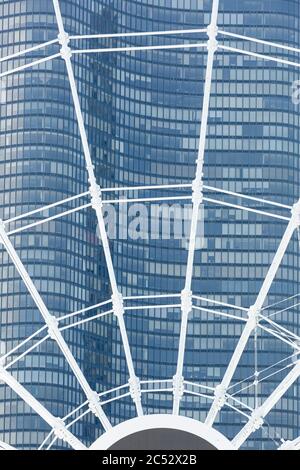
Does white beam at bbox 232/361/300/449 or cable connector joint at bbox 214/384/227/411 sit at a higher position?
cable connector joint at bbox 214/384/227/411

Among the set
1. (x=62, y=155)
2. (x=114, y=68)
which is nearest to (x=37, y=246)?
(x=62, y=155)

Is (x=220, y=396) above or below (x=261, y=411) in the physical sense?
above

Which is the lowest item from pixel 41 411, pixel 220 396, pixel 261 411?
pixel 41 411

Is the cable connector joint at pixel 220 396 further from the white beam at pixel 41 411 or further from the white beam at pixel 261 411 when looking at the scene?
the white beam at pixel 41 411

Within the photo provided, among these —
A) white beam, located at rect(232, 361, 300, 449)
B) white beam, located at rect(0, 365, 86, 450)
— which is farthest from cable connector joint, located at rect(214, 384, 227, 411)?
white beam, located at rect(0, 365, 86, 450)

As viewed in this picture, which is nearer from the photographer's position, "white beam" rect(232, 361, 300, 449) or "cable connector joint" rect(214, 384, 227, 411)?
"white beam" rect(232, 361, 300, 449)

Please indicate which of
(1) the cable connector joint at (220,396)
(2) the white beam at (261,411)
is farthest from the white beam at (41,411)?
(1) the cable connector joint at (220,396)

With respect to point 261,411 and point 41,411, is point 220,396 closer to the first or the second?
point 261,411

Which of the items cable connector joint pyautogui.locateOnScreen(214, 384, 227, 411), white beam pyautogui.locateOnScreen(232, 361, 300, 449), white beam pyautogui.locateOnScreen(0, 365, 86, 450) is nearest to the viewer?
→ white beam pyautogui.locateOnScreen(0, 365, 86, 450)

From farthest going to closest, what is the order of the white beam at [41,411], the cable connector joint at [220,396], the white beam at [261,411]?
the cable connector joint at [220,396]
the white beam at [261,411]
the white beam at [41,411]

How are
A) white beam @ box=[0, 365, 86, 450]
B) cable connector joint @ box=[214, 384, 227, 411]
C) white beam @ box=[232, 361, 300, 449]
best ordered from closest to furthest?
white beam @ box=[0, 365, 86, 450] → white beam @ box=[232, 361, 300, 449] → cable connector joint @ box=[214, 384, 227, 411]

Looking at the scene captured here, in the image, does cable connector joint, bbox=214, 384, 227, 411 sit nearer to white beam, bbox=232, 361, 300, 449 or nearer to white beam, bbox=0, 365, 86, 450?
white beam, bbox=232, 361, 300, 449

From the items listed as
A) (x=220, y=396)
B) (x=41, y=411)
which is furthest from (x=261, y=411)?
(x=41, y=411)

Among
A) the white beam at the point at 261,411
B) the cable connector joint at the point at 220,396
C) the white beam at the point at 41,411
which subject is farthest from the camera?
the cable connector joint at the point at 220,396
